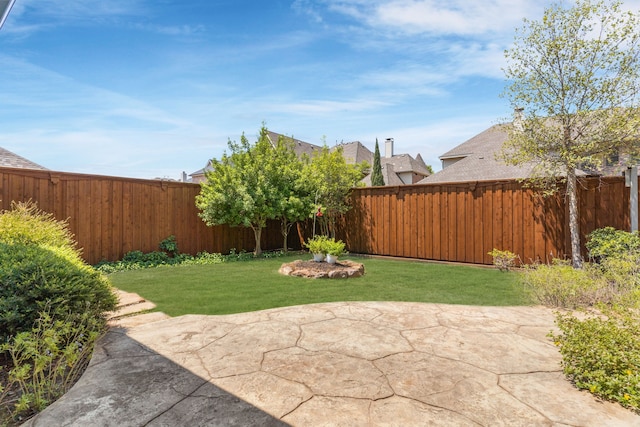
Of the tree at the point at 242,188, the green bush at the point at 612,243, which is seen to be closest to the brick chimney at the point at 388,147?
the tree at the point at 242,188

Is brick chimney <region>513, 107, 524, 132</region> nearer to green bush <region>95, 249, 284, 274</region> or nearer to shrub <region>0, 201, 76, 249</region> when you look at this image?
green bush <region>95, 249, 284, 274</region>

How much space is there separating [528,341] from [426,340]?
2.68 feet

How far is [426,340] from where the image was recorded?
2.68 metres

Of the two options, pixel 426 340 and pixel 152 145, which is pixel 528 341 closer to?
pixel 426 340

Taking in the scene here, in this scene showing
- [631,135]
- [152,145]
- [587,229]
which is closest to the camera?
[631,135]

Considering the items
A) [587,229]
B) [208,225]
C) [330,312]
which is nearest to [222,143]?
[208,225]

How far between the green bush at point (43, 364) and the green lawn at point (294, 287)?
103cm

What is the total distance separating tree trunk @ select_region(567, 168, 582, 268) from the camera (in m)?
5.63

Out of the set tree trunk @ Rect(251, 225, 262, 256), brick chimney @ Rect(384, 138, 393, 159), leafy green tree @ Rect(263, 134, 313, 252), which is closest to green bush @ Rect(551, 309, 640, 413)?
leafy green tree @ Rect(263, 134, 313, 252)

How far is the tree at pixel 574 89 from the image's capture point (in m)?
5.43

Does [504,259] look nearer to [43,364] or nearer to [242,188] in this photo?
[242,188]

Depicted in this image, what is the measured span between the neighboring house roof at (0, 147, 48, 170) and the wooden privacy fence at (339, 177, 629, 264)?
8.29 m

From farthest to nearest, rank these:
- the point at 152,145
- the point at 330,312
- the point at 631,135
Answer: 1. the point at 152,145
2. the point at 631,135
3. the point at 330,312

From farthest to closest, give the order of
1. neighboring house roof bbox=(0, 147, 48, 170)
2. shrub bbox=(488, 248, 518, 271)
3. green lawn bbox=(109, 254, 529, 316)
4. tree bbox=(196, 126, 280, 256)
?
neighboring house roof bbox=(0, 147, 48, 170) → tree bbox=(196, 126, 280, 256) → shrub bbox=(488, 248, 518, 271) → green lawn bbox=(109, 254, 529, 316)
